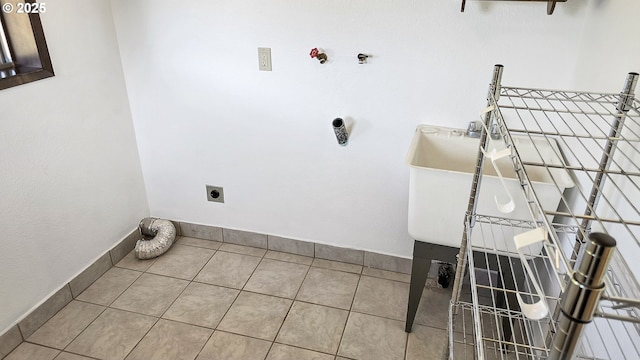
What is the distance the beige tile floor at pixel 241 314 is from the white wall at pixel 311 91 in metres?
0.24

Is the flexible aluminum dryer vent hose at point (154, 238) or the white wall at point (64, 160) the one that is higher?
the white wall at point (64, 160)

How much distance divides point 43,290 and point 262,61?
1520 mm

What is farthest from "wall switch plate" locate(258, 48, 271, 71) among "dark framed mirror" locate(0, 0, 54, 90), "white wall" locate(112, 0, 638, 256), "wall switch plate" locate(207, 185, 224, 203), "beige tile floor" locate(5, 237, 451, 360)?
"beige tile floor" locate(5, 237, 451, 360)

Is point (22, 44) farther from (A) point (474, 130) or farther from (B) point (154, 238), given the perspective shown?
(A) point (474, 130)

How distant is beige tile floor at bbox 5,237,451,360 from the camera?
195 centimetres

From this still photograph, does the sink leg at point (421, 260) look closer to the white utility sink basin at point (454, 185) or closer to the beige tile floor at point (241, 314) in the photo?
the white utility sink basin at point (454, 185)

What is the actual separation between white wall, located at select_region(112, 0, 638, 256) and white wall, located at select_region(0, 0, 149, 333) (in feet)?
0.52

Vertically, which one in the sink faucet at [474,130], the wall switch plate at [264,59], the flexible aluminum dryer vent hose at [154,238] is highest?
the wall switch plate at [264,59]

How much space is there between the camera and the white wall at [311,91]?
1865mm

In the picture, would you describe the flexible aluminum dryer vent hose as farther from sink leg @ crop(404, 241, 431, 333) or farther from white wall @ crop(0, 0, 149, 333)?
sink leg @ crop(404, 241, 431, 333)

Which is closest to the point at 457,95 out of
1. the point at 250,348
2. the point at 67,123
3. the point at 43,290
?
the point at 250,348

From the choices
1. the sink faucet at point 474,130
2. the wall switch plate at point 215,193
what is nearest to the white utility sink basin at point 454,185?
the sink faucet at point 474,130

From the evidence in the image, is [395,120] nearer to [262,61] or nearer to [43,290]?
[262,61]

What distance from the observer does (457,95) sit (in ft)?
6.50
